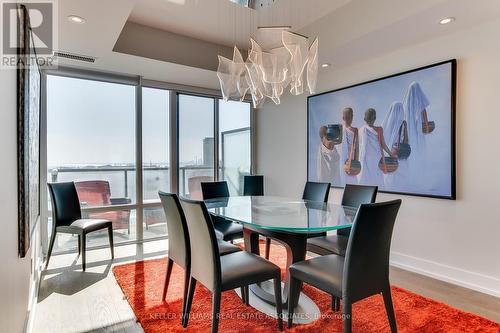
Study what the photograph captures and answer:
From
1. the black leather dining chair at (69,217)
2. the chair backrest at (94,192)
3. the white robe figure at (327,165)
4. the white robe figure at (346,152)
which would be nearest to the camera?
the black leather dining chair at (69,217)

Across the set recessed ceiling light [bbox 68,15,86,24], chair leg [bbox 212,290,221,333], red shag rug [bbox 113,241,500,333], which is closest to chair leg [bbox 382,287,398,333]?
red shag rug [bbox 113,241,500,333]

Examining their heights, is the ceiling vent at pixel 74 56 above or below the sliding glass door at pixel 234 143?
above

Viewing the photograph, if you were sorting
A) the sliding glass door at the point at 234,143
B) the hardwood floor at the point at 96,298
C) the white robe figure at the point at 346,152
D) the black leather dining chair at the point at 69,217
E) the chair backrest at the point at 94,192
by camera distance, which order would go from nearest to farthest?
the hardwood floor at the point at 96,298
the black leather dining chair at the point at 69,217
the white robe figure at the point at 346,152
the chair backrest at the point at 94,192
the sliding glass door at the point at 234,143

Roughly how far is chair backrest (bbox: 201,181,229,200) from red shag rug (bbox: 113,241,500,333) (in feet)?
4.11

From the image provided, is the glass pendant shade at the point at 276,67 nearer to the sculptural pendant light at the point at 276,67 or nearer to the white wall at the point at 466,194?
the sculptural pendant light at the point at 276,67

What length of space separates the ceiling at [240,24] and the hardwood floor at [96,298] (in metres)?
2.45

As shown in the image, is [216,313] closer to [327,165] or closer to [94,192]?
[327,165]

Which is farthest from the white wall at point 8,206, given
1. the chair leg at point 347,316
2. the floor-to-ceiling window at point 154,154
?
the floor-to-ceiling window at point 154,154

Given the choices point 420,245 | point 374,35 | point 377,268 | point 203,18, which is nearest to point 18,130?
point 377,268

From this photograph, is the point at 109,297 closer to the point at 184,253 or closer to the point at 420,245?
the point at 184,253

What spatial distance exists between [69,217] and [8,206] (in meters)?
2.57

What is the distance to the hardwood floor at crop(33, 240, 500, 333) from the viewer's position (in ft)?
7.29

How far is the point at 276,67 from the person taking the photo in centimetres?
261

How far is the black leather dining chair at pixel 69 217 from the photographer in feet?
10.9
